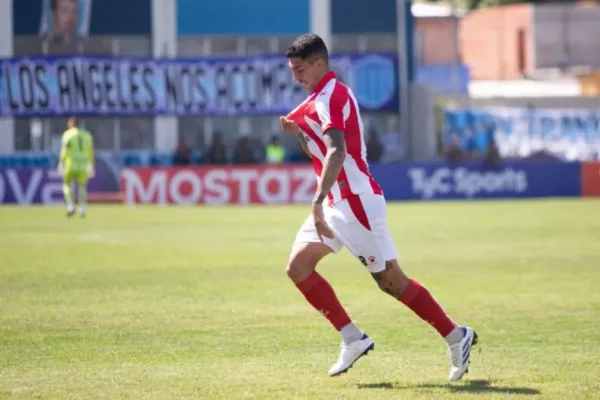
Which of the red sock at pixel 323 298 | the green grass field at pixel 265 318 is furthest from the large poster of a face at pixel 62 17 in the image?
the red sock at pixel 323 298

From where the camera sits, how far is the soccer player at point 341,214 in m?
8.38

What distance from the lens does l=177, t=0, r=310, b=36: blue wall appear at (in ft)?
148

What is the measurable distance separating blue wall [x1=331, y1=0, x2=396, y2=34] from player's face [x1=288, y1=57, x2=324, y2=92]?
37520 millimetres

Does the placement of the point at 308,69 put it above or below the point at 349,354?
above

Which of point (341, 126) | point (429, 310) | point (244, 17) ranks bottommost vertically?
point (429, 310)

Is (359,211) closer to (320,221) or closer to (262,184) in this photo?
(320,221)

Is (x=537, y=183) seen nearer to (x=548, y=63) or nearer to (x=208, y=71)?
(x=208, y=71)

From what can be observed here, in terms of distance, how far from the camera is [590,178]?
40.0 m

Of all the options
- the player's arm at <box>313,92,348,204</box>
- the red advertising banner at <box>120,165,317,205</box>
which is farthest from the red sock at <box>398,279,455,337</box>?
the red advertising banner at <box>120,165,317,205</box>

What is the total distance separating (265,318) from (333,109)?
4.06m

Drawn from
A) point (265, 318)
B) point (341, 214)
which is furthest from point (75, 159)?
point (341, 214)

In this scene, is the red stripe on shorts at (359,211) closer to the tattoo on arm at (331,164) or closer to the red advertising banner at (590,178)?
the tattoo on arm at (331,164)

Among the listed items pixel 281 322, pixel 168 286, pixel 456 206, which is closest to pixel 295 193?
pixel 456 206

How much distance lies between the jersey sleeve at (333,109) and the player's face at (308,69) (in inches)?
6.3
